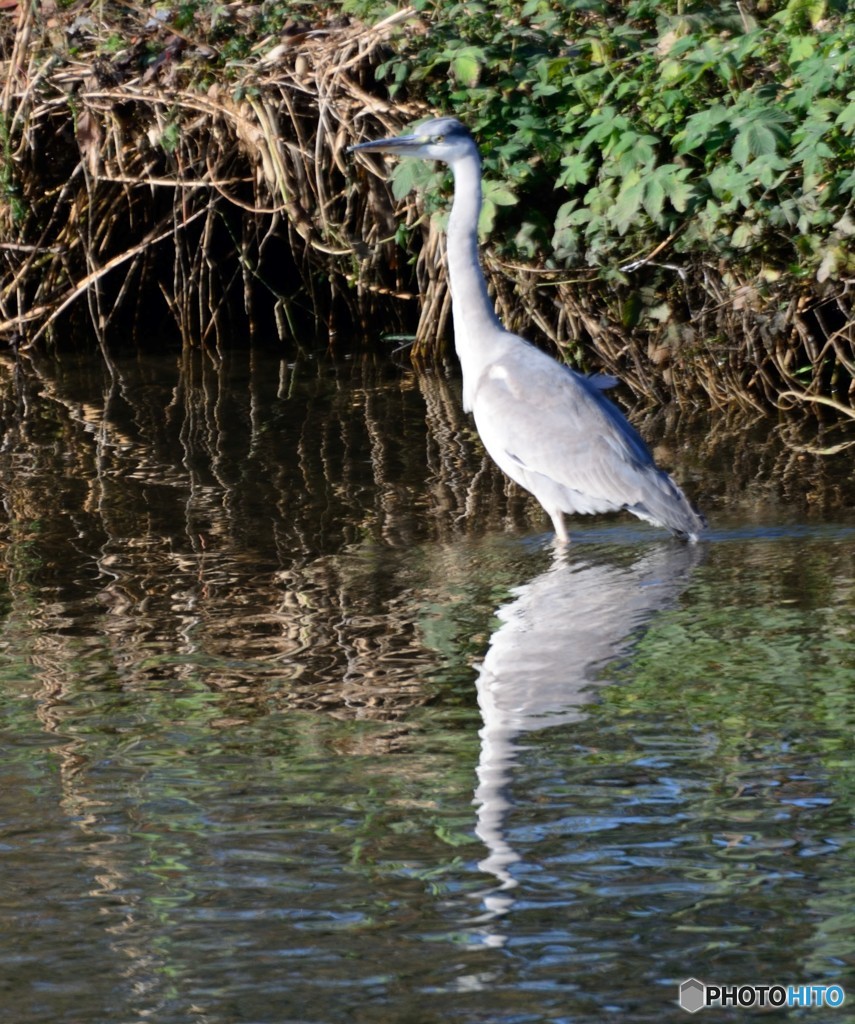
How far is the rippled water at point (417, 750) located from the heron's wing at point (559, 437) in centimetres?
23

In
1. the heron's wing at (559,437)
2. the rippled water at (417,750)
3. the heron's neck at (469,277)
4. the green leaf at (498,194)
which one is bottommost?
the rippled water at (417,750)

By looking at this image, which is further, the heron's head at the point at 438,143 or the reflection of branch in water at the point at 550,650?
the heron's head at the point at 438,143

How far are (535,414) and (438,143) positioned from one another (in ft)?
4.23

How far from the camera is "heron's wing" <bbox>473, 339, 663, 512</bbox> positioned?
6027 millimetres

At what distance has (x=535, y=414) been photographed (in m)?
6.15

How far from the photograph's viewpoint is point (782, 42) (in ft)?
24.3

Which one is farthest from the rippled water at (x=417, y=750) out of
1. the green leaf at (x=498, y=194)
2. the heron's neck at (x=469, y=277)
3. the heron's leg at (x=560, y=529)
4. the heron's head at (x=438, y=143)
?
the green leaf at (x=498, y=194)

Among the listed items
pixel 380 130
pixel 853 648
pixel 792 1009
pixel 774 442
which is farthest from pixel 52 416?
pixel 792 1009

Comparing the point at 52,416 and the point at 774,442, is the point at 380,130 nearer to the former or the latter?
the point at 52,416

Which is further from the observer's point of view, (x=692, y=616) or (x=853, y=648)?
(x=692, y=616)

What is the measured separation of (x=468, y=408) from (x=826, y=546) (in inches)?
63.1

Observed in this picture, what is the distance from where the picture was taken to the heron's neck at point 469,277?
6.42m

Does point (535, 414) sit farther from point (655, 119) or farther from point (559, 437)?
point (655, 119)

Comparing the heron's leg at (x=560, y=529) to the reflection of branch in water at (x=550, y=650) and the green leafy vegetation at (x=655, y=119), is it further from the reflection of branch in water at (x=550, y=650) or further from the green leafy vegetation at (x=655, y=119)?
the green leafy vegetation at (x=655, y=119)
